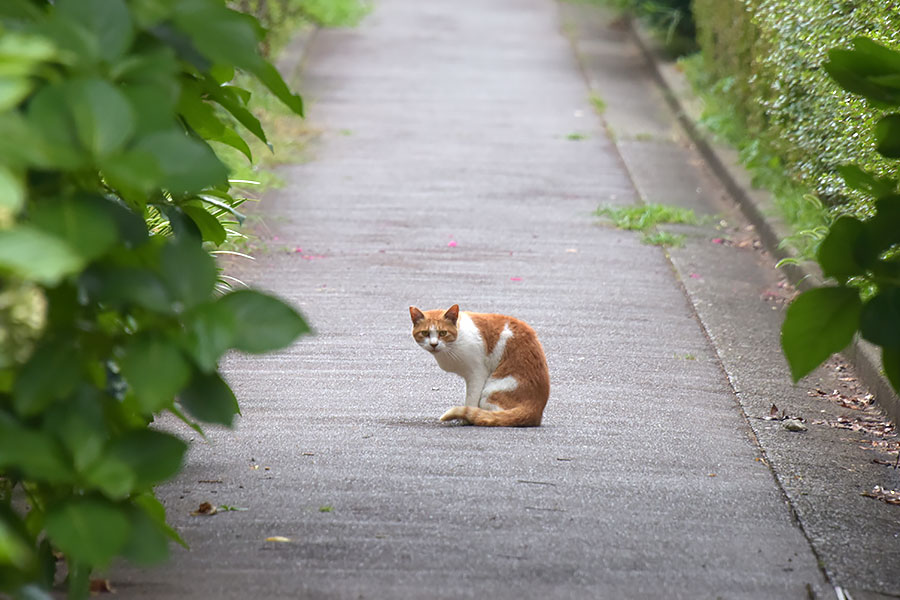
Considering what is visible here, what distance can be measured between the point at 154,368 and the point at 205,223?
140 centimetres

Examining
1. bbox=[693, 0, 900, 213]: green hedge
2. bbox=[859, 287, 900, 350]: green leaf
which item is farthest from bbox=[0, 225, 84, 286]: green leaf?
bbox=[693, 0, 900, 213]: green hedge

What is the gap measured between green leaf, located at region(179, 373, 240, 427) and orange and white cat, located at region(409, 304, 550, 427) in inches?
102

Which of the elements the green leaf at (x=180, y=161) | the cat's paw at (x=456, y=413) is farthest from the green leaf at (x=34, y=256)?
the cat's paw at (x=456, y=413)

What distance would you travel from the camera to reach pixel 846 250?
296cm

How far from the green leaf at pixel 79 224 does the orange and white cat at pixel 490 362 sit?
2.98 metres

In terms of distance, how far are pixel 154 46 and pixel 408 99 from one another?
35.8 ft

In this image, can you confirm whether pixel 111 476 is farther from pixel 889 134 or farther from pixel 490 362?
pixel 490 362

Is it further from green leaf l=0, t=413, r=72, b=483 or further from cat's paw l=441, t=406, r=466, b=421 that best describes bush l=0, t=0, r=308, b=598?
cat's paw l=441, t=406, r=466, b=421

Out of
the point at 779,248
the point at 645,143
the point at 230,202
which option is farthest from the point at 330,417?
the point at 645,143

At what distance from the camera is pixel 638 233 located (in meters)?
8.71

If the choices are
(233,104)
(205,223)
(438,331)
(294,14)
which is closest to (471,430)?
(438,331)

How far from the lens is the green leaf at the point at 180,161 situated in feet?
7.10

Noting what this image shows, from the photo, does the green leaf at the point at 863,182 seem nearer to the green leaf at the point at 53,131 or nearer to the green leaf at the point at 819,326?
the green leaf at the point at 819,326

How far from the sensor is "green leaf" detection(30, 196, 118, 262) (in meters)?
2.04
